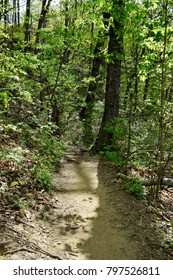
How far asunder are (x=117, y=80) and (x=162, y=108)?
11.8 ft

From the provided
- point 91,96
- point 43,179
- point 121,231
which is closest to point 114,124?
point 43,179

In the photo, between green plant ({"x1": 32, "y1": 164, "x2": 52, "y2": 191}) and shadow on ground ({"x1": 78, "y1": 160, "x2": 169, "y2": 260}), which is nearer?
shadow on ground ({"x1": 78, "y1": 160, "x2": 169, "y2": 260})

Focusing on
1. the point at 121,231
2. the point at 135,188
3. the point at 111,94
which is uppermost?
the point at 111,94

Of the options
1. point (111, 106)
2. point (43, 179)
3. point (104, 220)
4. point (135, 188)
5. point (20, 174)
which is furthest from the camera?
point (111, 106)

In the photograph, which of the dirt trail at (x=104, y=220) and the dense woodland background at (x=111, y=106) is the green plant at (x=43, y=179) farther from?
the dirt trail at (x=104, y=220)

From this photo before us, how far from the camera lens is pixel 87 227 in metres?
4.69

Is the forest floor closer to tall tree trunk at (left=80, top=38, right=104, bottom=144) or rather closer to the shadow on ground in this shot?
the shadow on ground

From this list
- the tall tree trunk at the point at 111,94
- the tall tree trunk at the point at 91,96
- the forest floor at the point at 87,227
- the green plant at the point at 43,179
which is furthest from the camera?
the tall tree trunk at the point at 91,96

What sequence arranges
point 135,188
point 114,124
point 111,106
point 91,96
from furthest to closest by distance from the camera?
1. point 91,96
2. point 111,106
3. point 114,124
4. point 135,188

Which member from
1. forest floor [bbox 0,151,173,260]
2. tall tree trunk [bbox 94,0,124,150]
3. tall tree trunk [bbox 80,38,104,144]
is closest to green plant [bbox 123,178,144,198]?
forest floor [bbox 0,151,173,260]

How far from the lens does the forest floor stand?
3809 mm

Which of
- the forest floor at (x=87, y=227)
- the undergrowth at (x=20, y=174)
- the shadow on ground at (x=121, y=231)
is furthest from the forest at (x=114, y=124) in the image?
the shadow on ground at (x=121, y=231)

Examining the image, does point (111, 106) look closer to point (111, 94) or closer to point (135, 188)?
point (111, 94)

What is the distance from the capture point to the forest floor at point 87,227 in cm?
381
